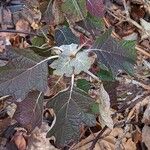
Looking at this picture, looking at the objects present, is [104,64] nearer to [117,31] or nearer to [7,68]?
[7,68]

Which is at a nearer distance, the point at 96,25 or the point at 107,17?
the point at 96,25

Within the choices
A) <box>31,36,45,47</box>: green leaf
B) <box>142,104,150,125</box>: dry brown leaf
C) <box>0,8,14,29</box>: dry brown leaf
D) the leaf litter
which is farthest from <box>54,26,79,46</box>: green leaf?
<box>0,8,14,29</box>: dry brown leaf

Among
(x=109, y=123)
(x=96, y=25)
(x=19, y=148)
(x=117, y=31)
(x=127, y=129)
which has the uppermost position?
(x=96, y=25)

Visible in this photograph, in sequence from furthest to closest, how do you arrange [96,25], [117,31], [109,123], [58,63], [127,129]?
[117,31] → [127,129] → [96,25] → [109,123] → [58,63]

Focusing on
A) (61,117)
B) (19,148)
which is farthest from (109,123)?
(19,148)

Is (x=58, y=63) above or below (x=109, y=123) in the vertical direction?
above

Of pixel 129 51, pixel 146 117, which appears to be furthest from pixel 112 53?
pixel 146 117

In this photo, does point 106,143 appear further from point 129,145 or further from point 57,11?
point 57,11

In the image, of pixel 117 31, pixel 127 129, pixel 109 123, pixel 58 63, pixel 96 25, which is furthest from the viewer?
pixel 117 31
